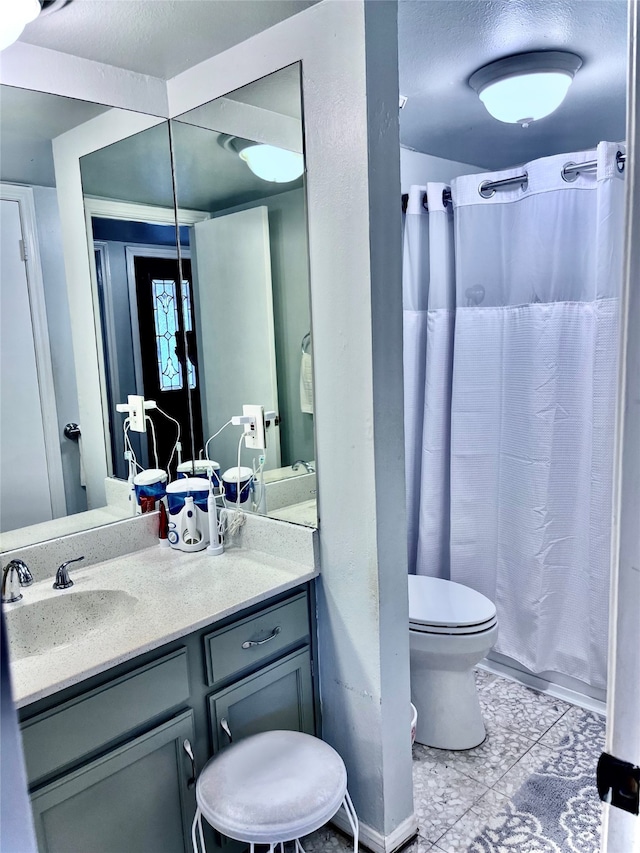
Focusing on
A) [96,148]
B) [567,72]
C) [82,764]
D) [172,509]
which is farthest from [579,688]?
[96,148]

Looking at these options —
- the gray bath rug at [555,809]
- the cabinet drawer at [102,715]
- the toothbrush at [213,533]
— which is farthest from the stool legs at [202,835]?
the toothbrush at [213,533]

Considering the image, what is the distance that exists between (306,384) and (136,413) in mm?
599

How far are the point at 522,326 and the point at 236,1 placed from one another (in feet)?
4.95

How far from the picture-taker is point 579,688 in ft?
8.14

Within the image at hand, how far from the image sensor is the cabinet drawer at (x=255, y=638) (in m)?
1.60

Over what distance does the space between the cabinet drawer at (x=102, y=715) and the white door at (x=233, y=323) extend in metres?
0.71

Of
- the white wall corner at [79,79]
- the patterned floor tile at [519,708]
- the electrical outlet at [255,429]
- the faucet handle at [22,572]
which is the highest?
the white wall corner at [79,79]

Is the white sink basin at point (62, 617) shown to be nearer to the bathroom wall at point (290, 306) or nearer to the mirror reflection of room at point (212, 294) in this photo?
the mirror reflection of room at point (212, 294)

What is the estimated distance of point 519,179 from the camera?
2410mm

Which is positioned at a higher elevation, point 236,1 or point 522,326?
point 236,1

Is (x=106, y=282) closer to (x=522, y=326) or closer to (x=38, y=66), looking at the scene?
(x=38, y=66)

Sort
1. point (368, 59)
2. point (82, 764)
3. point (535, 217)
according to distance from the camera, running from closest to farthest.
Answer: point (82, 764), point (368, 59), point (535, 217)

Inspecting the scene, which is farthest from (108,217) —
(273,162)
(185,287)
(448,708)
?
Result: (448,708)

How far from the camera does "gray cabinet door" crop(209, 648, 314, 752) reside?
1.63 m
